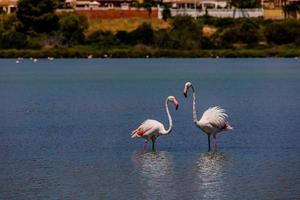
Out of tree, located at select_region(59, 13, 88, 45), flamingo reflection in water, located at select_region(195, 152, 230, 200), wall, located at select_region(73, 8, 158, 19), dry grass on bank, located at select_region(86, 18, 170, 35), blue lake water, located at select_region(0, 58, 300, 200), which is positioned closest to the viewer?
→ flamingo reflection in water, located at select_region(195, 152, 230, 200)

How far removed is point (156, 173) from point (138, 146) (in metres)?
4.63

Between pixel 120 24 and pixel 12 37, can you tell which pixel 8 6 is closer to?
pixel 120 24

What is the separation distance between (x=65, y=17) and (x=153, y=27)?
8501 mm

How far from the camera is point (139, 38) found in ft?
346

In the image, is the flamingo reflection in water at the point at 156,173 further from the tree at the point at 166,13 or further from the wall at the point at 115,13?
the wall at the point at 115,13

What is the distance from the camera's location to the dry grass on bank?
10944 centimetres

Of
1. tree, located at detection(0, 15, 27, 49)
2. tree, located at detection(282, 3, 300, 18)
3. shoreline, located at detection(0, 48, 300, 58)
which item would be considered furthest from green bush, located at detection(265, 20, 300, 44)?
tree, located at detection(0, 15, 27, 49)

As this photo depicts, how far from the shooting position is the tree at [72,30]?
105m

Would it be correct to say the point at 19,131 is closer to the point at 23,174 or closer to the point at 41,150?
the point at 41,150

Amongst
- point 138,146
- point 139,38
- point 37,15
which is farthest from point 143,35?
point 138,146

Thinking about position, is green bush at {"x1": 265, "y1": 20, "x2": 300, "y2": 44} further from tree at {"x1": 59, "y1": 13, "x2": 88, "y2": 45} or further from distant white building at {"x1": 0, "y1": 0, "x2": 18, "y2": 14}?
distant white building at {"x1": 0, "y1": 0, "x2": 18, "y2": 14}

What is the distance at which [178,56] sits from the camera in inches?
4094

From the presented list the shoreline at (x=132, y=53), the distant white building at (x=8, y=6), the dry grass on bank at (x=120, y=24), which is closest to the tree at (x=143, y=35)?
the shoreline at (x=132, y=53)

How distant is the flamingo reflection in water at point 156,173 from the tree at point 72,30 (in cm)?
7947
